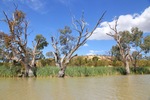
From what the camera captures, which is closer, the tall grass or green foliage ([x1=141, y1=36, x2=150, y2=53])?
the tall grass

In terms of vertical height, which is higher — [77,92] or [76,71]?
[76,71]

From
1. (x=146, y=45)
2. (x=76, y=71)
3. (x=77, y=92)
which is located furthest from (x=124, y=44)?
(x=77, y=92)

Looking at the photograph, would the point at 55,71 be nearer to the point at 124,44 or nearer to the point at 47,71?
the point at 47,71

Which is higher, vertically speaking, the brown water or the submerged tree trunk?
the submerged tree trunk

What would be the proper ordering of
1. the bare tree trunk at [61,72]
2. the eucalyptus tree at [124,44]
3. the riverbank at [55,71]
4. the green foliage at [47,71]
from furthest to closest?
1. the eucalyptus tree at [124,44]
2. the bare tree trunk at [61,72]
3. the riverbank at [55,71]
4. the green foliage at [47,71]

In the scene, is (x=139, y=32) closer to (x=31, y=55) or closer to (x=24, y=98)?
(x=31, y=55)

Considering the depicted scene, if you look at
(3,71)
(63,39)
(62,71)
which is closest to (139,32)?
(63,39)

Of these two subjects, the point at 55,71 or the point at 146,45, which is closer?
the point at 55,71

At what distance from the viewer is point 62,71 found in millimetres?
25875

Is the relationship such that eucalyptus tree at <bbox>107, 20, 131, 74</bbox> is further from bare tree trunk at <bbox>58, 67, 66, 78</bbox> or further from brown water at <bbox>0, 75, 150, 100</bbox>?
brown water at <bbox>0, 75, 150, 100</bbox>

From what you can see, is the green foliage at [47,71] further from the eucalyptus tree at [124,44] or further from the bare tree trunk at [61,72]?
the eucalyptus tree at [124,44]

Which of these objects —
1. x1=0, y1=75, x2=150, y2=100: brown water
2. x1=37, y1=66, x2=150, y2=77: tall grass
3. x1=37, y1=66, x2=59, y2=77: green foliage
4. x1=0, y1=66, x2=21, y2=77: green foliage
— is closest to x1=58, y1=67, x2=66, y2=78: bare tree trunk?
x1=37, y1=66, x2=150, y2=77: tall grass

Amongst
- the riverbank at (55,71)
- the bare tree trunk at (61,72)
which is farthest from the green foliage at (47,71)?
the bare tree trunk at (61,72)

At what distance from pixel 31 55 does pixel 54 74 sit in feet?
13.8
